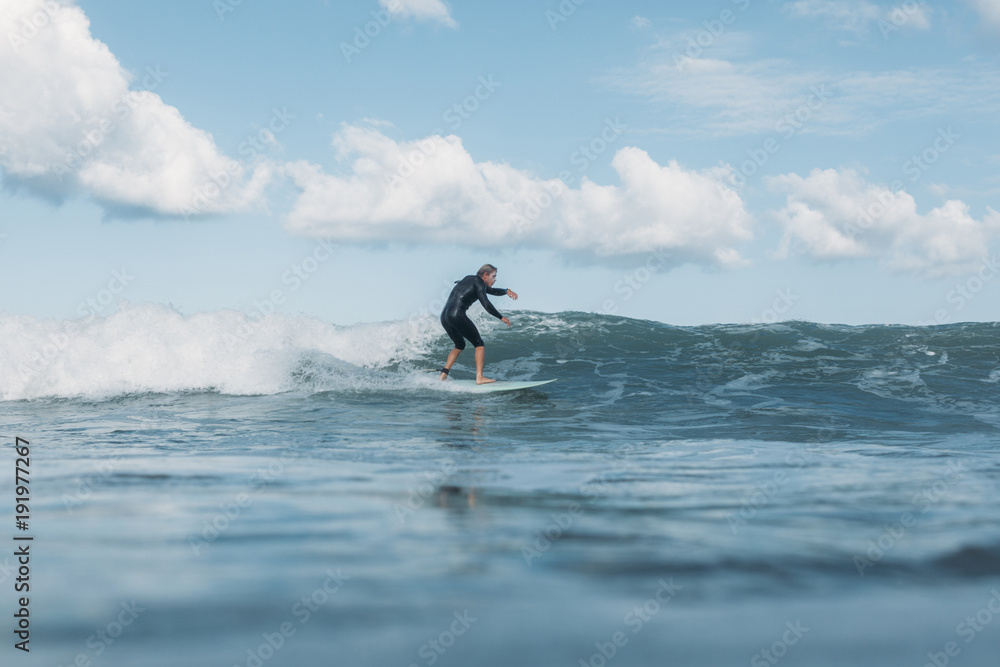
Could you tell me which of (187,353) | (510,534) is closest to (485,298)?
(187,353)

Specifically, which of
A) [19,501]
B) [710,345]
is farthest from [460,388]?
[19,501]

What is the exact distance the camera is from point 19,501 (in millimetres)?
4297

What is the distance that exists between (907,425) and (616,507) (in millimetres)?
6893

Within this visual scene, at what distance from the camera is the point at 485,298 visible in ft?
41.0

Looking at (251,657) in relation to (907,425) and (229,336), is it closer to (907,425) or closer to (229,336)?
(907,425)

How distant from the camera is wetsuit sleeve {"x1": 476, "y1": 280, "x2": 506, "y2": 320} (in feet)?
40.5

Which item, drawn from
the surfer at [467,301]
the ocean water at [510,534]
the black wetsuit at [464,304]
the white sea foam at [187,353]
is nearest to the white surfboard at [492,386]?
the surfer at [467,301]

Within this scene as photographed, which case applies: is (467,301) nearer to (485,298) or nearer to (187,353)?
(485,298)

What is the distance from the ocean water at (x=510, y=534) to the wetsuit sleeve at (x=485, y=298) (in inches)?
82.7

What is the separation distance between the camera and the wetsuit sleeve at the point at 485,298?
12336mm

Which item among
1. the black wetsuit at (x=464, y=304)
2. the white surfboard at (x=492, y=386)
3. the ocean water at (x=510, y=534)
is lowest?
the ocean water at (x=510, y=534)

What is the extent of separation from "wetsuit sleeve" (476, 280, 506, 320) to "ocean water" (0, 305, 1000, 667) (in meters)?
2.10

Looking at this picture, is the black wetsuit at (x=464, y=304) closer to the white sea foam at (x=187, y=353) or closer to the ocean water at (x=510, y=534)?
the white sea foam at (x=187, y=353)

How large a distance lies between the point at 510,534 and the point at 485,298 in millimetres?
9186
